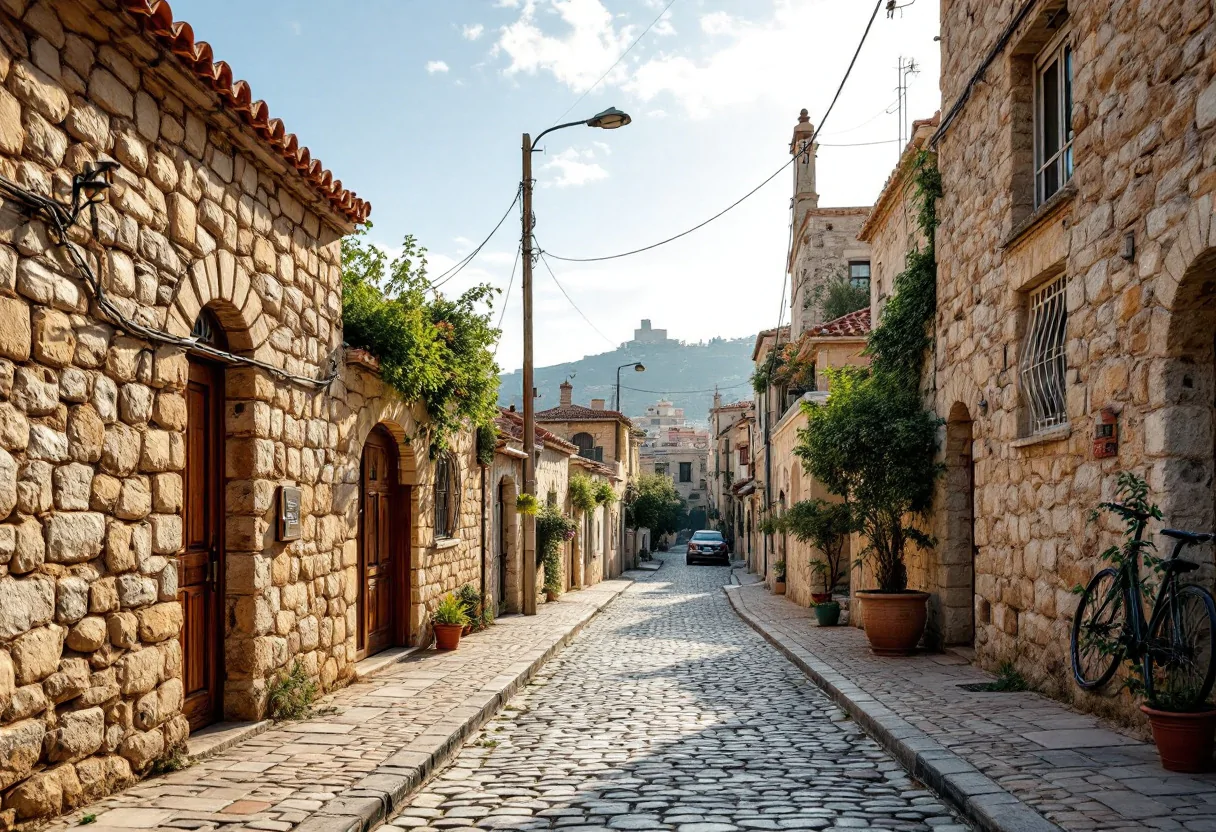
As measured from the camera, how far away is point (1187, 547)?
237 inches

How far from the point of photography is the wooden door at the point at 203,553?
6.44 meters

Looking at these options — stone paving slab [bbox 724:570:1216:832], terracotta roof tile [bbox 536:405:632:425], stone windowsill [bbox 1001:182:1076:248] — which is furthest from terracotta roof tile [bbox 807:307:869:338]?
terracotta roof tile [bbox 536:405:632:425]

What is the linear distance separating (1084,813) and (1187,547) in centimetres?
220

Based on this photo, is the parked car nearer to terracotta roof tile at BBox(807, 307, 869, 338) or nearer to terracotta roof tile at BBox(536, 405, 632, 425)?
terracotta roof tile at BBox(536, 405, 632, 425)

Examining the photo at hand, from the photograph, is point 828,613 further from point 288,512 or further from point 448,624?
point 288,512

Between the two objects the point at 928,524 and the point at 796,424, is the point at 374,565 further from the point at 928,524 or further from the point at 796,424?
the point at 796,424

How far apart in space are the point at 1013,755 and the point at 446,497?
866 cm

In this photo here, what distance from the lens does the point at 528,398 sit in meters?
16.1

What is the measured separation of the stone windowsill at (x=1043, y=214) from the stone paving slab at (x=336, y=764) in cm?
605

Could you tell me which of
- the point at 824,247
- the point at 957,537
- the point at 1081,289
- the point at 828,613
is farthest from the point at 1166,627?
the point at 824,247

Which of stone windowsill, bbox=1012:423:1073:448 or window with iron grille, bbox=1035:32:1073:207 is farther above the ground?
window with iron grille, bbox=1035:32:1073:207

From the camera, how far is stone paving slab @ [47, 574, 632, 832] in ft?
15.4

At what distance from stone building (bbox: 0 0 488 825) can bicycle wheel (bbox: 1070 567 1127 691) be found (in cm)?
565

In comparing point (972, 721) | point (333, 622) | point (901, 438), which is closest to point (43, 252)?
point (333, 622)
